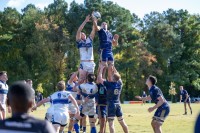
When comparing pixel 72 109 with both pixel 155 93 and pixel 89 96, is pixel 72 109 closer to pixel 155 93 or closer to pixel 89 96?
pixel 89 96

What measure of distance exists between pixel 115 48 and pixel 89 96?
58.4m

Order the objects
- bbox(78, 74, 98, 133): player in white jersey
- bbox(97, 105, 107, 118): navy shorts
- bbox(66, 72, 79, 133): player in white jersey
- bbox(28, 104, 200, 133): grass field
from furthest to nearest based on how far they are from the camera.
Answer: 1. bbox(28, 104, 200, 133): grass field
2. bbox(66, 72, 79, 133): player in white jersey
3. bbox(97, 105, 107, 118): navy shorts
4. bbox(78, 74, 98, 133): player in white jersey

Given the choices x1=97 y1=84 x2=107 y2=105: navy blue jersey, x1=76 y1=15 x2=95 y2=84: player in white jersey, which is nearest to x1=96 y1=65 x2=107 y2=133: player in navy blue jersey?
x1=97 y1=84 x2=107 y2=105: navy blue jersey

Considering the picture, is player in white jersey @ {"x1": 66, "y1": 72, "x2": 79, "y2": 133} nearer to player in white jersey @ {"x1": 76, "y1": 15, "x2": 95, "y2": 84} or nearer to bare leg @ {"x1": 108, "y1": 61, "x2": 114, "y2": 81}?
player in white jersey @ {"x1": 76, "y1": 15, "x2": 95, "y2": 84}

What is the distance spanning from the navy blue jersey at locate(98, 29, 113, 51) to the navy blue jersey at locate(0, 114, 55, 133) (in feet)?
41.5

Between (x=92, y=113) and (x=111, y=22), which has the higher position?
(x=111, y=22)

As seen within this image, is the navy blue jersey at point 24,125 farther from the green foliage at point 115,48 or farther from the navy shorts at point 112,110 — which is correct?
the green foliage at point 115,48

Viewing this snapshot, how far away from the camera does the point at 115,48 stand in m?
73.1

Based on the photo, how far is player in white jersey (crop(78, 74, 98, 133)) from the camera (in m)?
14.8

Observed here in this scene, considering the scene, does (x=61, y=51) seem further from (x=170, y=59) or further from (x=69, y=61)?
(x=170, y=59)

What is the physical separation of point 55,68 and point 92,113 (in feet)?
185

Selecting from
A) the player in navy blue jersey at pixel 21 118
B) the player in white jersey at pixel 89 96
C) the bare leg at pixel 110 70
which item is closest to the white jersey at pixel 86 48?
the bare leg at pixel 110 70

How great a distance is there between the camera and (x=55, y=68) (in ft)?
234

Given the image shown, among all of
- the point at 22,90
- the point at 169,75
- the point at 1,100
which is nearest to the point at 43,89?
the point at 169,75
